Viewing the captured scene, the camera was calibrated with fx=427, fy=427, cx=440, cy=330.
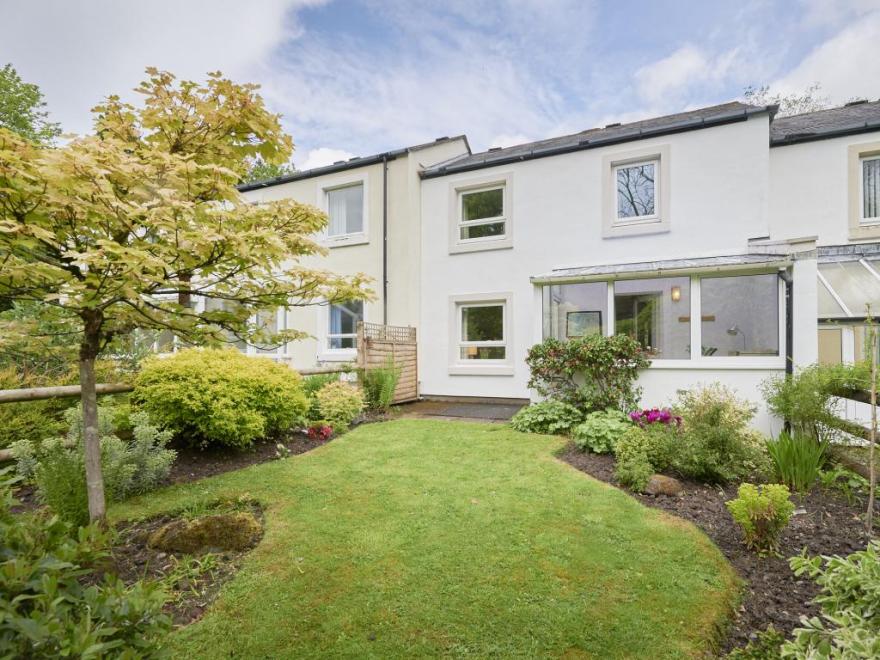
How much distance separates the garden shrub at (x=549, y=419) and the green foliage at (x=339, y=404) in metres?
2.86

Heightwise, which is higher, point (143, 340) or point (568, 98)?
point (568, 98)

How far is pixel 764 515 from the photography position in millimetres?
3398

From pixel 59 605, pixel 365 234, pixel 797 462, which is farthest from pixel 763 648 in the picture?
pixel 365 234

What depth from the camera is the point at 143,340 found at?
7.02 metres

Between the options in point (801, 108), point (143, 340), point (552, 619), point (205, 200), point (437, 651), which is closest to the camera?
point (437, 651)

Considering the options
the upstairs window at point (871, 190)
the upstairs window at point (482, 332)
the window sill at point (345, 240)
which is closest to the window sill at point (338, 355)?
the window sill at point (345, 240)

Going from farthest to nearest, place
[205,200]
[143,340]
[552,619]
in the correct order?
[143,340] < [205,200] < [552,619]

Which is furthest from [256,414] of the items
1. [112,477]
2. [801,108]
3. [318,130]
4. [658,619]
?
[801,108]

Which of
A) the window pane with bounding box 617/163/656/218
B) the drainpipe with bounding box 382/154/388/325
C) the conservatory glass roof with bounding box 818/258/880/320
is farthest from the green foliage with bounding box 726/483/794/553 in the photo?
the drainpipe with bounding box 382/154/388/325

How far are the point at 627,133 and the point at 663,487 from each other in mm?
8358

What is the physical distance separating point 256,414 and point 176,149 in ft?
11.0

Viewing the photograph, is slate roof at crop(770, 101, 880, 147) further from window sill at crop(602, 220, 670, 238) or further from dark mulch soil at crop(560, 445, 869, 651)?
dark mulch soil at crop(560, 445, 869, 651)

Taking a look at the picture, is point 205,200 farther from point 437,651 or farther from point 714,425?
point 714,425

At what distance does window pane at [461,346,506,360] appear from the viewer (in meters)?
11.0
